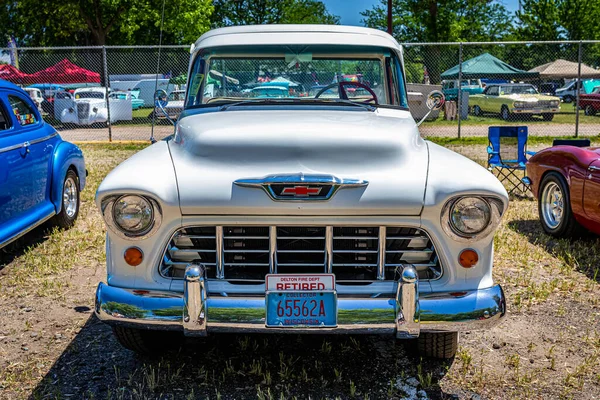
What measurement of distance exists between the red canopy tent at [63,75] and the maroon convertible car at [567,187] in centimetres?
1995

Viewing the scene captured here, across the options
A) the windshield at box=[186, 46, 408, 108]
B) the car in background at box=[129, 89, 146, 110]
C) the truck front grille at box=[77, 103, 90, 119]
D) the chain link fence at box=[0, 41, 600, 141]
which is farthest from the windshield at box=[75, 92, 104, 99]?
the windshield at box=[186, 46, 408, 108]

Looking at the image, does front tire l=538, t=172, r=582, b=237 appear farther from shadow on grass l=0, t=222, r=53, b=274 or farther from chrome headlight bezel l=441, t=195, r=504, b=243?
shadow on grass l=0, t=222, r=53, b=274

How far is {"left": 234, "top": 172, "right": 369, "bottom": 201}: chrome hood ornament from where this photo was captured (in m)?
3.04

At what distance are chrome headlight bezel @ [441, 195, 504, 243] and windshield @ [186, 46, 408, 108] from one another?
60.8 inches

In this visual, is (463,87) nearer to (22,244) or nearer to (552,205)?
(552,205)

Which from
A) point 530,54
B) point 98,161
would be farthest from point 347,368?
point 530,54

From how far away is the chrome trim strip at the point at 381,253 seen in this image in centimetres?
309

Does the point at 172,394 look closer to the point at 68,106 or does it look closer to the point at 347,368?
the point at 347,368

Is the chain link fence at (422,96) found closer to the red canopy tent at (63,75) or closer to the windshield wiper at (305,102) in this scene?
the red canopy tent at (63,75)

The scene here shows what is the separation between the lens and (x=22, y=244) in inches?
249

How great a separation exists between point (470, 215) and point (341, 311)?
30.6 inches

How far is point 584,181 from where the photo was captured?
5.59 metres

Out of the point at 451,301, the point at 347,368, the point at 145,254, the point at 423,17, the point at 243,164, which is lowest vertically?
the point at 347,368

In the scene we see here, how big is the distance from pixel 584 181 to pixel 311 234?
11.1ft
